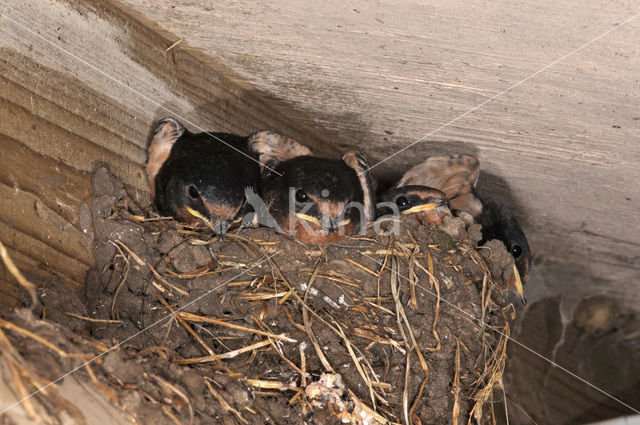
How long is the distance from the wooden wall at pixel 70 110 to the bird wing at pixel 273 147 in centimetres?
30

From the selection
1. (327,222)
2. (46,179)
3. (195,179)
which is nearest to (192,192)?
(195,179)

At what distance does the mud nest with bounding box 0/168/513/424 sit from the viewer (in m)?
2.44

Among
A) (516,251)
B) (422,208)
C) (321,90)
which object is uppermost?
(321,90)

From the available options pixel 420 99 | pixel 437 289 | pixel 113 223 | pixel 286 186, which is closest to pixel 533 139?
Answer: pixel 420 99

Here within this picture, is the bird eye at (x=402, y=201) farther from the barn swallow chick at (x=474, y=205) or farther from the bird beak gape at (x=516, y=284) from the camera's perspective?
the bird beak gape at (x=516, y=284)

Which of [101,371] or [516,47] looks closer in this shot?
[101,371]

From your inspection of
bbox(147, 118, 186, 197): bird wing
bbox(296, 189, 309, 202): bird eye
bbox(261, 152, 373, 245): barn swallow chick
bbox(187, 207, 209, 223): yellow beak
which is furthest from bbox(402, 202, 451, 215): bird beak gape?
bbox(147, 118, 186, 197): bird wing

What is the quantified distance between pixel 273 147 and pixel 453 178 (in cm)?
92

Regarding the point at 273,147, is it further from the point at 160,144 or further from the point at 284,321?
the point at 284,321

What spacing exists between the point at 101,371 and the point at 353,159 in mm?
1830

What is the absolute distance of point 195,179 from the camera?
9.84ft

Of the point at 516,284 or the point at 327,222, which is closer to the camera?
the point at 327,222

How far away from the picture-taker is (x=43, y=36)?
252 centimetres

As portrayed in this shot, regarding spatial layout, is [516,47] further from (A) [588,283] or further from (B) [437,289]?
(A) [588,283]
